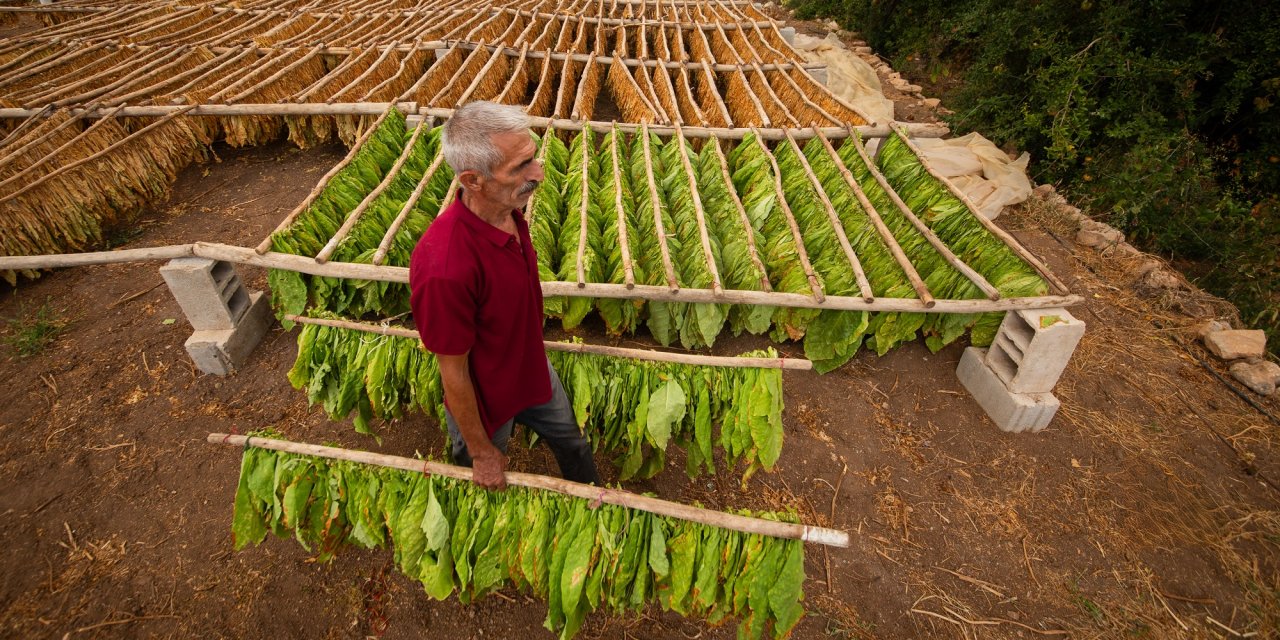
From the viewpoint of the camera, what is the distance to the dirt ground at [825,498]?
3.30m

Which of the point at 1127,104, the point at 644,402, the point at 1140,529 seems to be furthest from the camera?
the point at 1127,104

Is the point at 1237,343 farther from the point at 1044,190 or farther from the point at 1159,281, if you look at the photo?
the point at 1044,190

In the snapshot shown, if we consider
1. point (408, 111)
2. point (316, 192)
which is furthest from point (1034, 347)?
point (408, 111)

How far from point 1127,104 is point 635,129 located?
21.8ft

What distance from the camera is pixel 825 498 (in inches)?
159

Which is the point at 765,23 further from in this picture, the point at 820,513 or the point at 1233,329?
the point at 820,513

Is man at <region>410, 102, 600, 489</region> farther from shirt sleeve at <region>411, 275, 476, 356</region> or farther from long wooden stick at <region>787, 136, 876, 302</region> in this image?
long wooden stick at <region>787, 136, 876, 302</region>

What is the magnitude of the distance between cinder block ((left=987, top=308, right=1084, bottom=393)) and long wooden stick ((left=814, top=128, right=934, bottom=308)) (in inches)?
26.3

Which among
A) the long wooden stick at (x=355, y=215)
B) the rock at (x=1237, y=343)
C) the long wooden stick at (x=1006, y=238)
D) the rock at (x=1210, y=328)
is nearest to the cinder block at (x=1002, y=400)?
the long wooden stick at (x=1006, y=238)

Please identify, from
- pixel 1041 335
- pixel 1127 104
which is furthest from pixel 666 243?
pixel 1127 104

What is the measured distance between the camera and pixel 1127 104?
7.32m

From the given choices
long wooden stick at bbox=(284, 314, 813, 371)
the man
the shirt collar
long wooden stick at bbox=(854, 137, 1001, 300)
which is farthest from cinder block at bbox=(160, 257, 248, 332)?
long wooden stick at bbox=(854, 137, 1001, 300)

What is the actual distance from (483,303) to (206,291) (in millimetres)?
3344

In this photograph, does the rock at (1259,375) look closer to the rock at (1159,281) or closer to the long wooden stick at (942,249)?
the rock at (1159,281)
